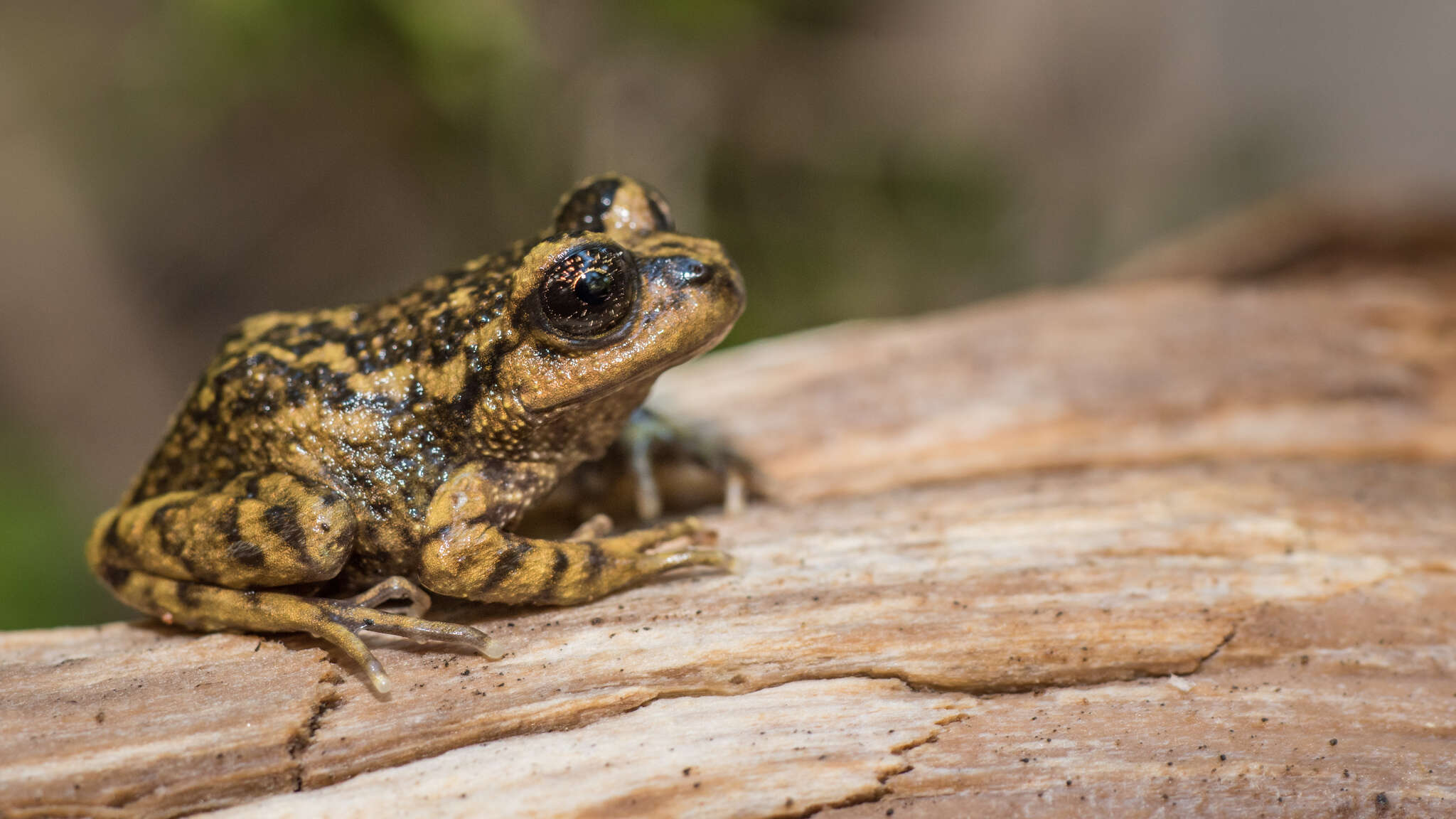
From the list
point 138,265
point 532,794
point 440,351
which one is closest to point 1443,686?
point 532,794

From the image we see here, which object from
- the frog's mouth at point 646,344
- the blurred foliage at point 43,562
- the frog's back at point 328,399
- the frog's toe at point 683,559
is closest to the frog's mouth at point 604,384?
the frog's mouth at point 646,344

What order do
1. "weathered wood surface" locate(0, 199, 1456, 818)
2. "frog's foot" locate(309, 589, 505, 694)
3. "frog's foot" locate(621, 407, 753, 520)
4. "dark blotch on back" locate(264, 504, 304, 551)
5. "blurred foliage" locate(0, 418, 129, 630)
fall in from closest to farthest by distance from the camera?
"weathered wood surface" locate(0, 199, 1456, 818) → "frog's foot" locate(309, 589, 505, 694) → "dark blotch on back" locate(264, 504, 304, 551) → "frog's foot" locate(621, 407, 753, 520) → "blurred foliage" locate(0, 418, 129, 630)

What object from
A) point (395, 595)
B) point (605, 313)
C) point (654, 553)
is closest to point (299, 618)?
point (395, 595)

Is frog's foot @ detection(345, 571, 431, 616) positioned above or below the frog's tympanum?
below

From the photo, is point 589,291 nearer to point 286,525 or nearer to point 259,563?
point 286,525

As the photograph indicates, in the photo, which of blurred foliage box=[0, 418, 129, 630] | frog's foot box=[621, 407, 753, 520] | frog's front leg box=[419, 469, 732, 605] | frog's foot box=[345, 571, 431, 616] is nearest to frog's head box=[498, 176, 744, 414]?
A: frog's front leg box=[419, 469, 732, 605]

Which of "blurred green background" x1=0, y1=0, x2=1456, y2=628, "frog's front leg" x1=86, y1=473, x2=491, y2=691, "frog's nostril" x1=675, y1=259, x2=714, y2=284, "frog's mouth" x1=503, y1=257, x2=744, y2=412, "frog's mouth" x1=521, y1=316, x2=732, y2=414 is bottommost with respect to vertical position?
"frog's front leg" x1=86, y1=473, x2=491, y2=691

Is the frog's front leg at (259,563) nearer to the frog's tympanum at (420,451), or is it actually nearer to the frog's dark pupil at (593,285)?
the frog's tympanum at (420,451)

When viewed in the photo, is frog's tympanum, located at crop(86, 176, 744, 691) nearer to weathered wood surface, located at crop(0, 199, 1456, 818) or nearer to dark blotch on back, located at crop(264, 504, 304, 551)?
dark blotch on back, located at crop(264, 504, 304, 551)

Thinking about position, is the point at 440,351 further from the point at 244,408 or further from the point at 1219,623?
the point at 1219,623
